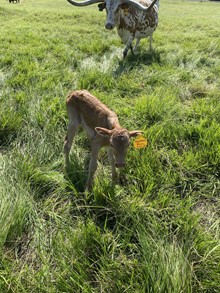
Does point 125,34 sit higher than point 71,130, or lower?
higher

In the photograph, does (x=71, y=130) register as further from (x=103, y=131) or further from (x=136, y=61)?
(x=136, y=61)

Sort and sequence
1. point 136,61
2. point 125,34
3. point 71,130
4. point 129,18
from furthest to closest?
point 125,34 → point 129,18 → point 136,61 → point 71,130

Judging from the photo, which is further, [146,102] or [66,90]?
[66,90]

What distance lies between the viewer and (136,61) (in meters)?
7.09

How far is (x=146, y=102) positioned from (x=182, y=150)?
117 centimetres

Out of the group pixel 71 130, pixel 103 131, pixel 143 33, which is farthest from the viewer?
pixel 143 33

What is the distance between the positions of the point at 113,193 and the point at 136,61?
16.2 feet

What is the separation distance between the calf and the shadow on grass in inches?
111

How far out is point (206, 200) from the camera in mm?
3105

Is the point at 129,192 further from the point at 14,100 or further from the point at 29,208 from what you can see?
the point at 14,100

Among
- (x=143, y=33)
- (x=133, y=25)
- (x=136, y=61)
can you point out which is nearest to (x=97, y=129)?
(x=136, y=61)

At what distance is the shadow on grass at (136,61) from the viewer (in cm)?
639

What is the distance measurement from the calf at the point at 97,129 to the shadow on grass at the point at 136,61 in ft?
9.27

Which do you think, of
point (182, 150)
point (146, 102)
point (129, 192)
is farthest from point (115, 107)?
point (129, 192)
